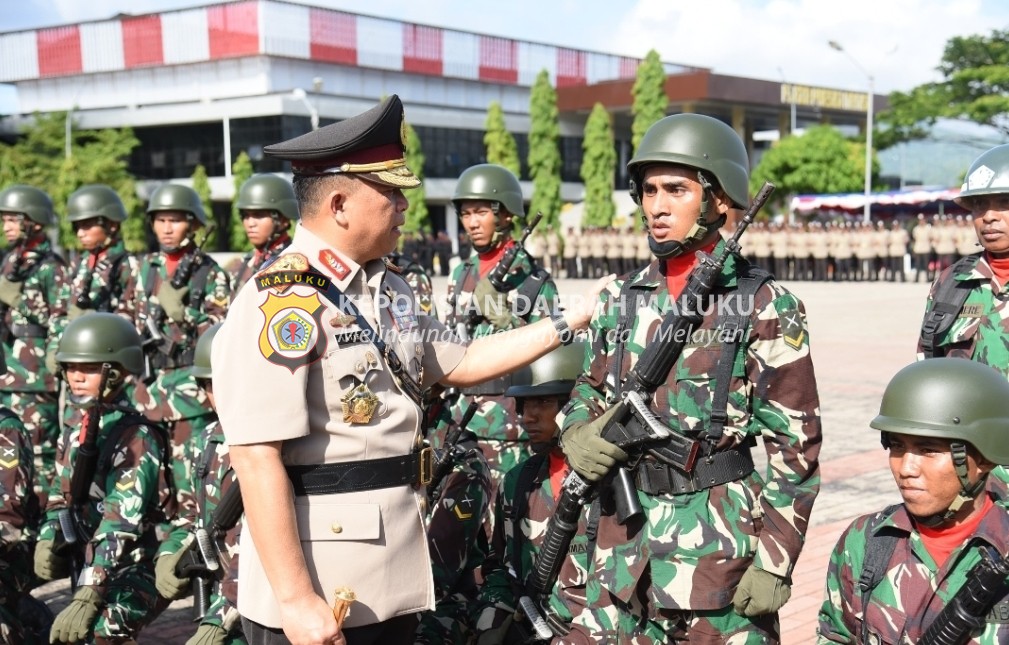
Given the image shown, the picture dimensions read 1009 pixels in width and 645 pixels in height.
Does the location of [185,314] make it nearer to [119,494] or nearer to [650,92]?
[119,494]

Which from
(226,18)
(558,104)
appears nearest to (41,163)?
(226,18)

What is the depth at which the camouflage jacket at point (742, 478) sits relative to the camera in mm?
3340

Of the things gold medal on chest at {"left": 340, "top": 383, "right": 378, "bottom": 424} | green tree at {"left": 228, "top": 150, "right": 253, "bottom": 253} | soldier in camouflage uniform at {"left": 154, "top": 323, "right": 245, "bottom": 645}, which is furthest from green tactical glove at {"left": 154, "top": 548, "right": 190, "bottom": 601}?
green tree at {"left": 228, "top": 150, "right": 253, "bottom": 253}

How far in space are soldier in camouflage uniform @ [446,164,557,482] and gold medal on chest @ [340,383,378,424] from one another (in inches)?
132

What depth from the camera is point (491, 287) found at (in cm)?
732

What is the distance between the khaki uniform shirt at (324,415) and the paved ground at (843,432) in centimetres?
300

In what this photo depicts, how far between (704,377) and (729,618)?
31.1 inches

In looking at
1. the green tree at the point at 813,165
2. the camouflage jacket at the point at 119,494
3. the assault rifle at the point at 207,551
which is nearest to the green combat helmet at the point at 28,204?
the camouflage jacket at the point at 119,494

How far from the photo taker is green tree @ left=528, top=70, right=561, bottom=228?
52.0m

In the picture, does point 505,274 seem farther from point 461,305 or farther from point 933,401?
point 933,401

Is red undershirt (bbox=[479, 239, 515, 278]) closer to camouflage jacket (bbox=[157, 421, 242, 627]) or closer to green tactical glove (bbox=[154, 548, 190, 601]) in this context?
camouflage jacket (bbox=[157, 421, 242, 627])

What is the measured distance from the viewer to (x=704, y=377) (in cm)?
346

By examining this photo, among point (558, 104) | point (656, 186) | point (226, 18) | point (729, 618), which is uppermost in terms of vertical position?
point (226, 18)

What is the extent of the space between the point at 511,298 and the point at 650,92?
43816mm
